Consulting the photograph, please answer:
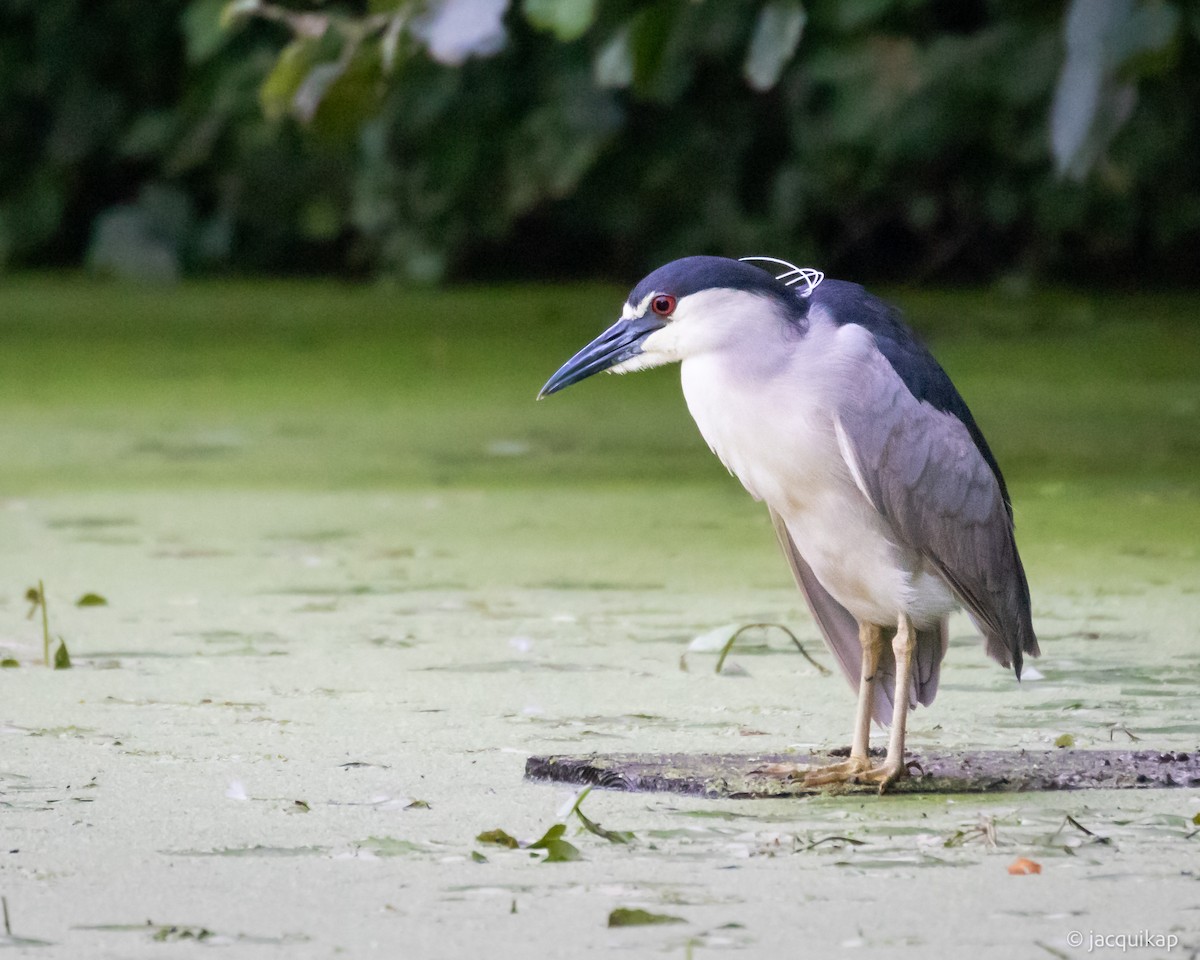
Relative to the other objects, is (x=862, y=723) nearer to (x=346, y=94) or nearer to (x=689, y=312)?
(x=689, y=312)

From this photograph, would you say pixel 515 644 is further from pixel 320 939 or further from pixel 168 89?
pixel 168 89

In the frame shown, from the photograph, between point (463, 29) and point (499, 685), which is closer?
point (499, 685)

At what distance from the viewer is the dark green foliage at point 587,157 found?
799 cm

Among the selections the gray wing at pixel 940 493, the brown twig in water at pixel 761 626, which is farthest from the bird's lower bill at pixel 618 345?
the brown twig in water at pixel 761 626

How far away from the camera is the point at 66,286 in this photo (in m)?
8.86

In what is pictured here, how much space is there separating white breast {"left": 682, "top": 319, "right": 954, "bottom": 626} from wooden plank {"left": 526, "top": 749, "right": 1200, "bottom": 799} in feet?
0.56

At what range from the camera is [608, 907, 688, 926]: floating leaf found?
1765 mm

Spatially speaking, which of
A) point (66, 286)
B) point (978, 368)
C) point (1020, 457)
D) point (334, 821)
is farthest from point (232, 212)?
point (334, 821)

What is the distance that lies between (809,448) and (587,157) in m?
6.24

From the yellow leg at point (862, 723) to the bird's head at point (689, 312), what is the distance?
35cm

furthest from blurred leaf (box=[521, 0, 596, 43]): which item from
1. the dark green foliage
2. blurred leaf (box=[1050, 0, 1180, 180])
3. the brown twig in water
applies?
the dark green foliage

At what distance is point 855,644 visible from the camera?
8.14 ft

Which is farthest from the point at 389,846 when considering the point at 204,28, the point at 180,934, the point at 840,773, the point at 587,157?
the point at 204,28

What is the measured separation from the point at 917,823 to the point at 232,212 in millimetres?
7740
